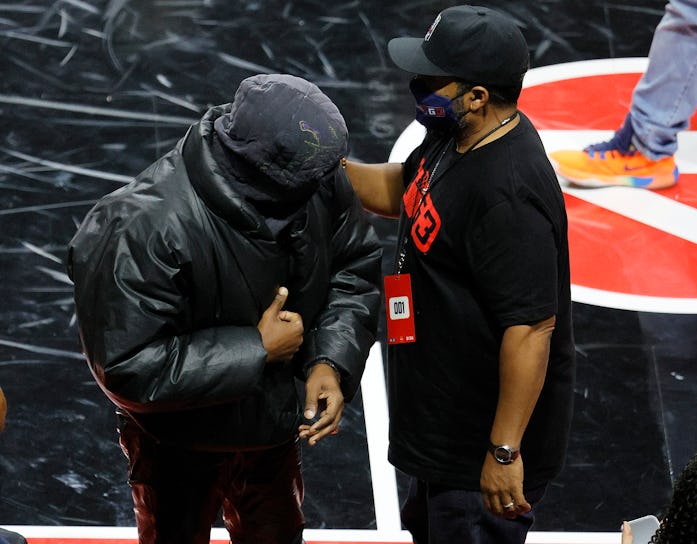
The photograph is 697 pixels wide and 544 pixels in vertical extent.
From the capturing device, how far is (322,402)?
134 inches

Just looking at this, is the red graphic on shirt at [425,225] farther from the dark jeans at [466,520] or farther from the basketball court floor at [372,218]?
the basketball court floor at [372,218]

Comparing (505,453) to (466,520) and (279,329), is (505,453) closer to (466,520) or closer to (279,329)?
(466,520)

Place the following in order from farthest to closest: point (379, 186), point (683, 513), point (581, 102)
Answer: point (581, 102)
point (379, 186)
point (683, 513)

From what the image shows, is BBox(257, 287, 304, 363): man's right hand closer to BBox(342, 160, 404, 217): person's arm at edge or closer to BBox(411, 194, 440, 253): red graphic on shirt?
BBox(411, 194, 440, 253): red graphic on shirt

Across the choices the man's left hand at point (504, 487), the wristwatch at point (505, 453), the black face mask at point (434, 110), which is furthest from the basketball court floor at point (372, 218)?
the black face mask at point (434, 110)

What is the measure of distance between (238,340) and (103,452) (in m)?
1.88

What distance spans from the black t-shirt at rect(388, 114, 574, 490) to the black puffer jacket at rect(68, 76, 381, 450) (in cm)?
32

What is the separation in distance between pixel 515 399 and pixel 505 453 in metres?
0.16

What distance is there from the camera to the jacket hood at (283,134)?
9.72 feet

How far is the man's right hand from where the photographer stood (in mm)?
3281

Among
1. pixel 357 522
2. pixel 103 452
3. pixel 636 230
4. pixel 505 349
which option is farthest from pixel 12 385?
pixel 636 230

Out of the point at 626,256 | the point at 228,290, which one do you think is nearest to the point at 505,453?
the point at 228,290

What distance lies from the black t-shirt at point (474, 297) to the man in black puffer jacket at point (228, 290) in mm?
207

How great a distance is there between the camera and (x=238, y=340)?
10.5 feet
